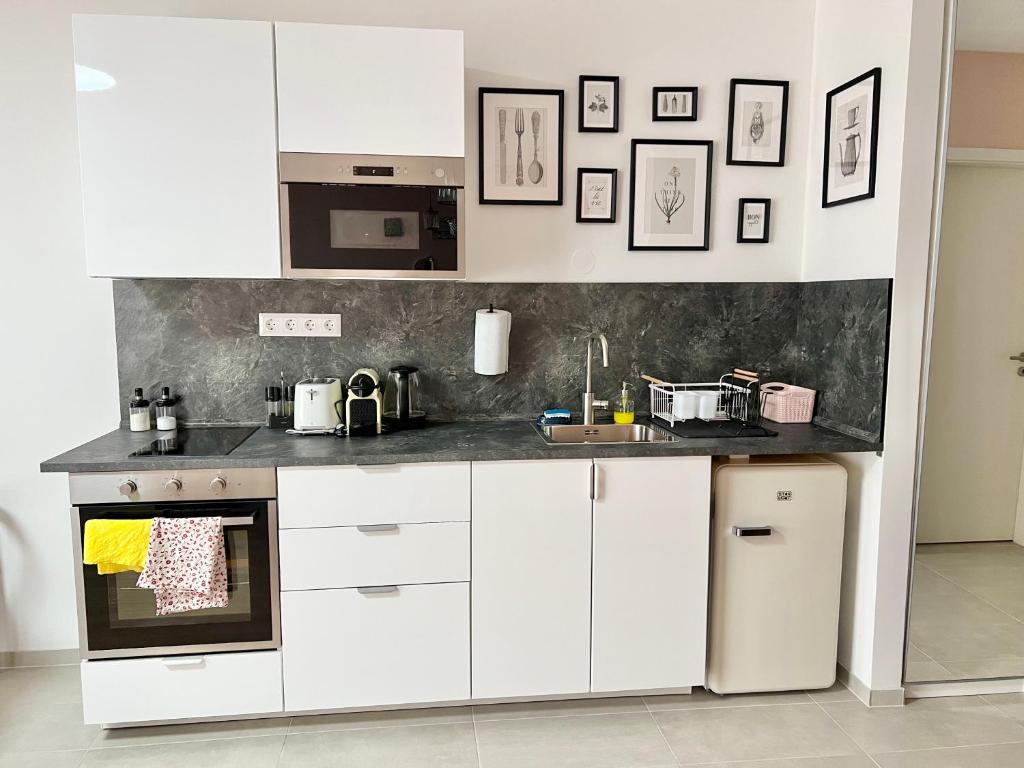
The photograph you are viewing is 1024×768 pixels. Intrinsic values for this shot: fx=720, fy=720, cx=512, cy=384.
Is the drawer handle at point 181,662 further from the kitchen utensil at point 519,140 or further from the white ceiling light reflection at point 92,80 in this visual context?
the kitchen utensil at point 519,140

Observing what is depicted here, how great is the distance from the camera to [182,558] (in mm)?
2166

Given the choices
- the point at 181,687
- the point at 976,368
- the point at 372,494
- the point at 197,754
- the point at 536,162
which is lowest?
the point at 197,754

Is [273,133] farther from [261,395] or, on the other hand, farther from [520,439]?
[520,439]

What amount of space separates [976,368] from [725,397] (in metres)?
0.86

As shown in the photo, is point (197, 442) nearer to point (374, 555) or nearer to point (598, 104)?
point (374, 555)

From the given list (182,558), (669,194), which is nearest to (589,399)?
(669,194)

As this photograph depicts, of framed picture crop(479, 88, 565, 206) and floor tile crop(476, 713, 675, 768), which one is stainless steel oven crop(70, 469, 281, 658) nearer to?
floor tile crop(476, 713, 675, 768)

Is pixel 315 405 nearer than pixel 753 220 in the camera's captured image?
Yes

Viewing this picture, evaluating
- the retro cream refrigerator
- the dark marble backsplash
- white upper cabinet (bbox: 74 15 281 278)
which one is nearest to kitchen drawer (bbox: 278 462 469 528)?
the dark marble backsplash

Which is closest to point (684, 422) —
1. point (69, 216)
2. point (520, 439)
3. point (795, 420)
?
point (795, 420)

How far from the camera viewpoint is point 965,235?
7.80 feet

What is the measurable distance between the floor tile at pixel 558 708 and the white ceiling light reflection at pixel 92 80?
7.80 ft

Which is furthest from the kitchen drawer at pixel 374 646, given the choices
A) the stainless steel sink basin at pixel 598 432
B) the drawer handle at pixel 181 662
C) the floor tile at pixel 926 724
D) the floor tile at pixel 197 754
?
the floor tile at pixel 926 724

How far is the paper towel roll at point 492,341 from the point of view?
2713 millimetres
